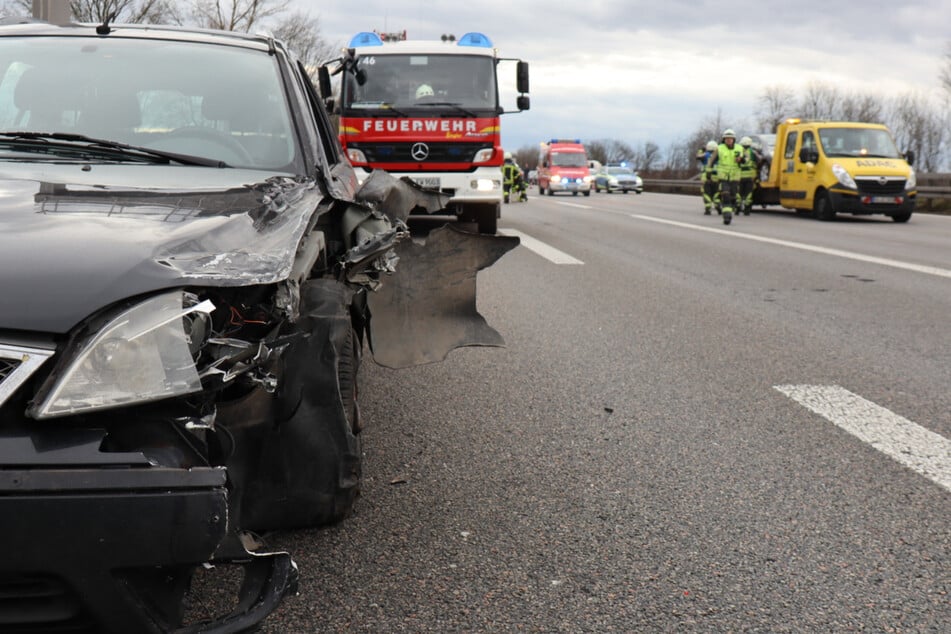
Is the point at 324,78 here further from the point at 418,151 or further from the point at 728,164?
the point at 728,164

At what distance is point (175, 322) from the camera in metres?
1.97

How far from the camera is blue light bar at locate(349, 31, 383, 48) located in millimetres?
14272

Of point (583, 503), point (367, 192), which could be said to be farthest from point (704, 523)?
point (367, 192)

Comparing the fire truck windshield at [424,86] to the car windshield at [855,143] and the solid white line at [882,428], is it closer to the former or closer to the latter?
the solid white line at [882,428]

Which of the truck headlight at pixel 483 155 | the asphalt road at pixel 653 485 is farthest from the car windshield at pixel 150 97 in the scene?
the truck headlight at pixel 483 155

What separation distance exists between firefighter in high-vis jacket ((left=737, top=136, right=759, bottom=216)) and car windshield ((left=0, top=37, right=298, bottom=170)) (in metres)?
19.0

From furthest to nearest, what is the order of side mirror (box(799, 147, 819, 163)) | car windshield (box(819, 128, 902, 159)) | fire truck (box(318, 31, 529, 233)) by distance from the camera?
side mirror (box(799, 147, 819, 163)) < car windshield (box(819, 128, 902, 159)) < fire truck (box(318, 31, 529, 233))

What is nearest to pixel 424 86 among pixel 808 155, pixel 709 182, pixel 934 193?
pixel 709 182

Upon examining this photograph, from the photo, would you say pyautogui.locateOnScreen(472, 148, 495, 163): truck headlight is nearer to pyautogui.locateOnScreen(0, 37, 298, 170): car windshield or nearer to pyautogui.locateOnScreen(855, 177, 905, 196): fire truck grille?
pyautogui.locateOnScreen(0, 37, 298, 170): car windshield

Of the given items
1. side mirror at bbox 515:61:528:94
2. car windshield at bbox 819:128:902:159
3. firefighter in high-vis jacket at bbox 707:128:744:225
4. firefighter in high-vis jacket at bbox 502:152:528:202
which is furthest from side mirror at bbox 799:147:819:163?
side mirror at bbox 515:61:528:94

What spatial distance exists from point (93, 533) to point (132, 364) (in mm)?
325

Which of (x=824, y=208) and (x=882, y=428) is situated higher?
(x=882, y=428)

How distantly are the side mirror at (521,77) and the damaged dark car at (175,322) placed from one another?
33.7 feet

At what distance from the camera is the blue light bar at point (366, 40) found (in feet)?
46.8
